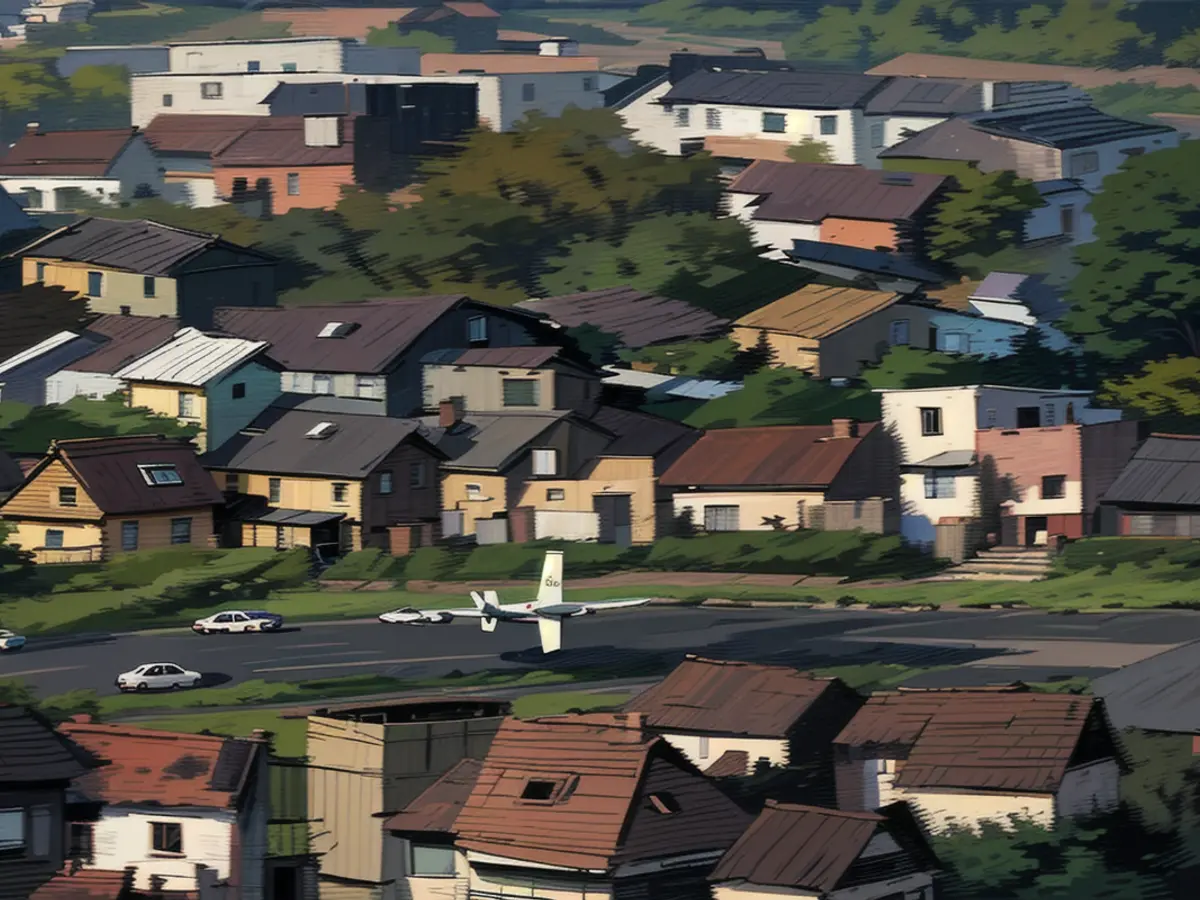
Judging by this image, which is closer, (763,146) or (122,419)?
(122,419)

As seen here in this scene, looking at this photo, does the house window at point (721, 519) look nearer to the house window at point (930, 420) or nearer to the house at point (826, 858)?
the house window at point (930, 420)

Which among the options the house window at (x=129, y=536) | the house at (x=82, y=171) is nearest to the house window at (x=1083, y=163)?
the house at (x=82, y=171)

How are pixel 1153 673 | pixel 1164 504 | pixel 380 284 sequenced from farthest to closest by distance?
pixel 380 284 < pixel 1164 504 < pixel 1153 673

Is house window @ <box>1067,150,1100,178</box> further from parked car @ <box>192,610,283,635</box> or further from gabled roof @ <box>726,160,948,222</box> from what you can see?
parked car @ <box>192,610,283,635</box>

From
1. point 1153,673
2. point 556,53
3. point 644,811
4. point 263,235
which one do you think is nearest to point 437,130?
point 263,235

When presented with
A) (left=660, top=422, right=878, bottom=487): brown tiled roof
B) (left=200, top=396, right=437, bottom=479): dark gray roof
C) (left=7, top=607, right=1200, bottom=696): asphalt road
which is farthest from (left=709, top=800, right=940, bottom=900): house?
(left=200, top=396, right=437, bottom=479): dark gray roof

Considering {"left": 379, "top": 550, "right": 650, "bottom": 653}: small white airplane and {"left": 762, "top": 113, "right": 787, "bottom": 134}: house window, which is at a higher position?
{"left": 762, "top": 113, "right": 787, "bottom": 134}: house window

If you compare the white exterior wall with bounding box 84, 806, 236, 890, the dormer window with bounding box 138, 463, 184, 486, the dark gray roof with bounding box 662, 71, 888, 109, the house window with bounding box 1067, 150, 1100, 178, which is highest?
the dark gray roof with bounding box 662, 71, 888, 109

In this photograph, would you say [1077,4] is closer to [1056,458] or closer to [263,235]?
[263,235]
